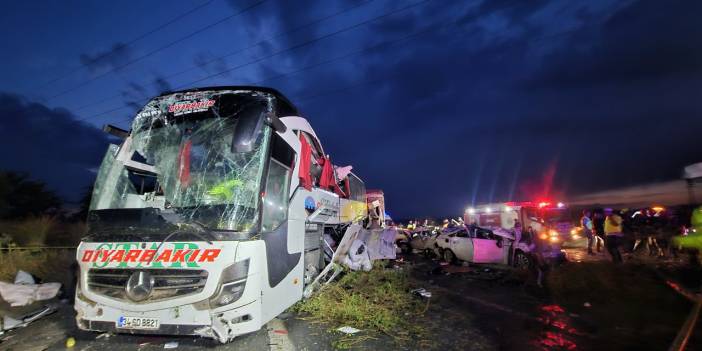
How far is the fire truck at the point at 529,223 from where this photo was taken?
9.76m

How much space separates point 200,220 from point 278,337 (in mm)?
2041

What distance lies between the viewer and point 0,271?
7754mm

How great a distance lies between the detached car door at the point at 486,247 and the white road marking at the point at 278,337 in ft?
24.6

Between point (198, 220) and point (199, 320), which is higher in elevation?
point (198, 220)

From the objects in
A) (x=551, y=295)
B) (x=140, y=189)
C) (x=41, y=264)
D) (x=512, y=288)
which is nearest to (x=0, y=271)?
(x=41, y=264)

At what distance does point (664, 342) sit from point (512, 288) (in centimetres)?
344

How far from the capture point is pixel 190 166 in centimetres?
412

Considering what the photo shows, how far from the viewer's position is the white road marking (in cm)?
409

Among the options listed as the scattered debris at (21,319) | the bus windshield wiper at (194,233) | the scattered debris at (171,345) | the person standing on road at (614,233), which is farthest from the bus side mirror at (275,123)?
the person standing on road at (614,233)

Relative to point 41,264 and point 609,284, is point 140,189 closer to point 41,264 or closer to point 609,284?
point 41,264

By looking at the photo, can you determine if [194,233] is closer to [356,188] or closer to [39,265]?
[356,188]

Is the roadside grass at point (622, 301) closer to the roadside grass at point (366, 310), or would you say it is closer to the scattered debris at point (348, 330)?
the roadside grass at point (366, 310)

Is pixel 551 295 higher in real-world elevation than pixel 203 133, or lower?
lower

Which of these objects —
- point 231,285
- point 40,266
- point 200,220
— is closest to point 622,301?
point 231,285
